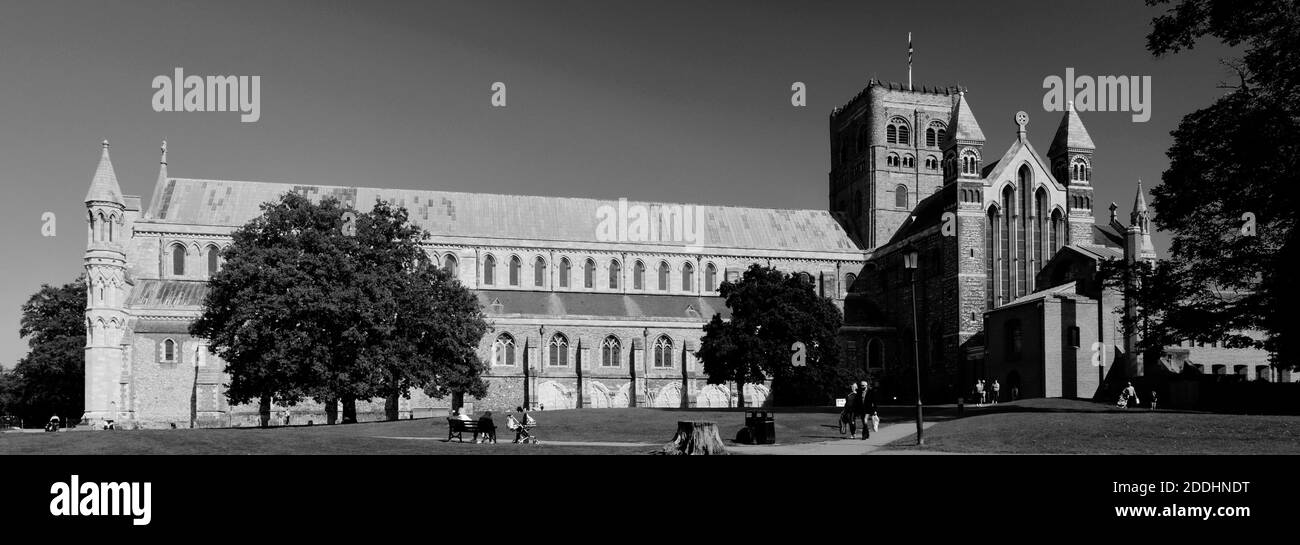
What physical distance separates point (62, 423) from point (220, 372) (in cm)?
2133

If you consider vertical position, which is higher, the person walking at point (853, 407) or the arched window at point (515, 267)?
the arched window at point (515, 267)

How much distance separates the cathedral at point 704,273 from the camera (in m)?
62.6

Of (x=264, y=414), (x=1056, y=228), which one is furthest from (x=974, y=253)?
(x=264, y=414)

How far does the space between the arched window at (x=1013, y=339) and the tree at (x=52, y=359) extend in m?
57.2

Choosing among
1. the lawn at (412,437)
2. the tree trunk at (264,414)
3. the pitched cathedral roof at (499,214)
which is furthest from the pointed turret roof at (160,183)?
the lawn at (412,437)

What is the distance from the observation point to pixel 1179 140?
101ft

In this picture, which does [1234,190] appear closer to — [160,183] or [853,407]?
[853,407]

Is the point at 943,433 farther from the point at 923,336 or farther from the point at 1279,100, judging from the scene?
the point at 923,336

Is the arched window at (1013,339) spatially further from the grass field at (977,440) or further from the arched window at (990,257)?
the grass field at (977,440)

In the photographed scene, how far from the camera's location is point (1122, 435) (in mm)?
26844

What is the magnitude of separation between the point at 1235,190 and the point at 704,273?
5244 centimetres

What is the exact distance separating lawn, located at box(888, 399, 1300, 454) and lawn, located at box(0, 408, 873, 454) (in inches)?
206
